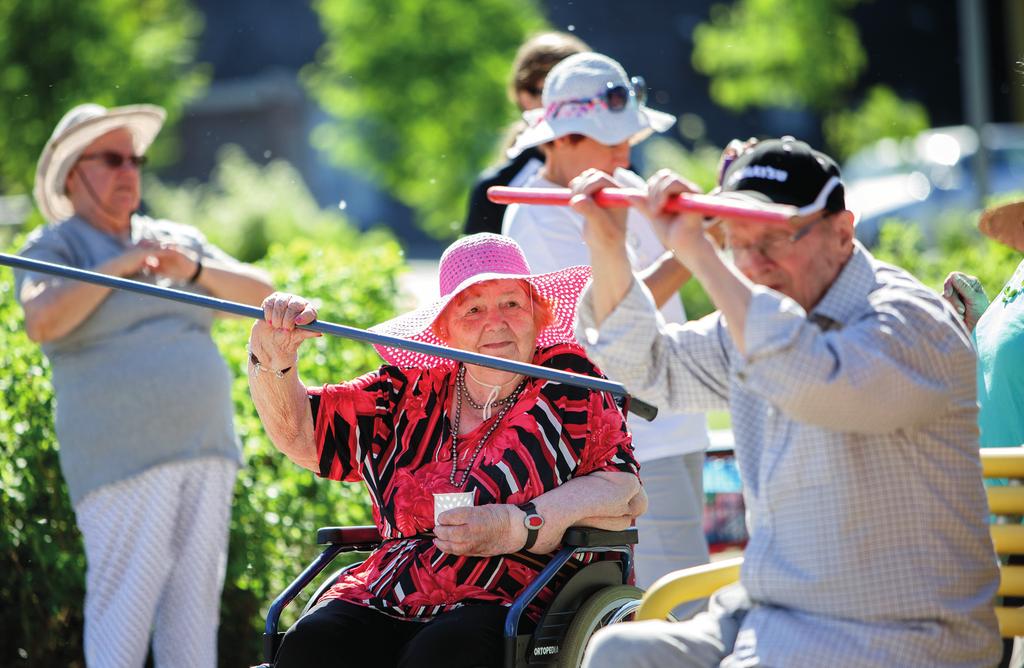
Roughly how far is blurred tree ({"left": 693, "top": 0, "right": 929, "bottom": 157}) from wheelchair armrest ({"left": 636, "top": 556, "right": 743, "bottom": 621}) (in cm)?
1527

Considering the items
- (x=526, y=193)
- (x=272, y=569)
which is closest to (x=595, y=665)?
(x=526, y=193)

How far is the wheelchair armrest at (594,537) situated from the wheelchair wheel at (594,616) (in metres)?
0.11

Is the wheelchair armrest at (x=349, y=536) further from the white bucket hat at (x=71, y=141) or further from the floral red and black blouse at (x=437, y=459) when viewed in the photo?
the white bucket hat at (x=71, y=141)

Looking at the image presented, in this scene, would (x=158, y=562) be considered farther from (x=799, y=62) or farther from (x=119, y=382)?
(x=799, y=62)

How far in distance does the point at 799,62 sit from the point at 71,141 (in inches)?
558

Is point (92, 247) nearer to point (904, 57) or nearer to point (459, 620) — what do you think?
point (459, 620)

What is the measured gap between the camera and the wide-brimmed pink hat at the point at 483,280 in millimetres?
3723

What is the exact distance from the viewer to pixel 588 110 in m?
4.44

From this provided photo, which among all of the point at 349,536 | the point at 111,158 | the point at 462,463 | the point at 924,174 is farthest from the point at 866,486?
the point at 924,174

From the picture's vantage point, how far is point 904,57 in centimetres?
2652

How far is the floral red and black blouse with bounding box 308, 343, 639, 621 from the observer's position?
138 inches

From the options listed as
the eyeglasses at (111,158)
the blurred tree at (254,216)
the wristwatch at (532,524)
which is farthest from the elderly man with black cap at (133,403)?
the blurred tree at (254,216)

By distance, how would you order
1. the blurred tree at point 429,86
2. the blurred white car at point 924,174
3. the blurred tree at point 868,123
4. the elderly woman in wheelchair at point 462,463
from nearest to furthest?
the elderly woman in wheelchair at point 462,463 → the blurred white car at point 924,174 → the blurred tree at point 429,86 → the blurred tree at point 868,123

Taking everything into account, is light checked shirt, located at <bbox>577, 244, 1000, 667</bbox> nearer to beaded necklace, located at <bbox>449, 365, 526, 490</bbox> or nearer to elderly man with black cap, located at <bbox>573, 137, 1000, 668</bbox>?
elderly man with black cap, located at <bbox>573, 137, 1000, 668</bbox>
